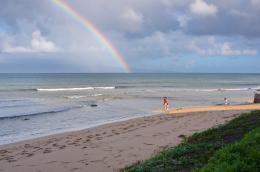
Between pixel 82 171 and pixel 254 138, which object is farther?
pixel 82 171

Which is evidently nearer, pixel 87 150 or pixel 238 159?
pixel 238 159

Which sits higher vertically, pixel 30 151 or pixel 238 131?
pixel 238 131

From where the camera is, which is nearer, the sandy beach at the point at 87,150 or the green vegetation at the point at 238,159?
the green vegetation at the point at 238,159

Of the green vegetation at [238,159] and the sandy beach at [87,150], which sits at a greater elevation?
the green vegetation at [238,159]

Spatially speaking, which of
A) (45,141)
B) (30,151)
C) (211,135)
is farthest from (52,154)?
(211,135)

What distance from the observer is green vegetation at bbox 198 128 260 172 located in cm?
625

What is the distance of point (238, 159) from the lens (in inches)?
264

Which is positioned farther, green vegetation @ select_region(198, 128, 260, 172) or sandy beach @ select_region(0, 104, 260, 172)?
sandy beach @ select_region(0, 104, 260, 172)

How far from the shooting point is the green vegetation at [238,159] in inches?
246

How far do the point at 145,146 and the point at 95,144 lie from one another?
233 centimetres

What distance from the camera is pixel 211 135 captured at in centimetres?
1135

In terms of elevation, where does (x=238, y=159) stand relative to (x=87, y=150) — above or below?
above

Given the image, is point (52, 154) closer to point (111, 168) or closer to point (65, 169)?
point (65, 169)

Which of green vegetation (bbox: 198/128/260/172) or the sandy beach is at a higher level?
green vegetation (bbox: 198/128/260/172)
